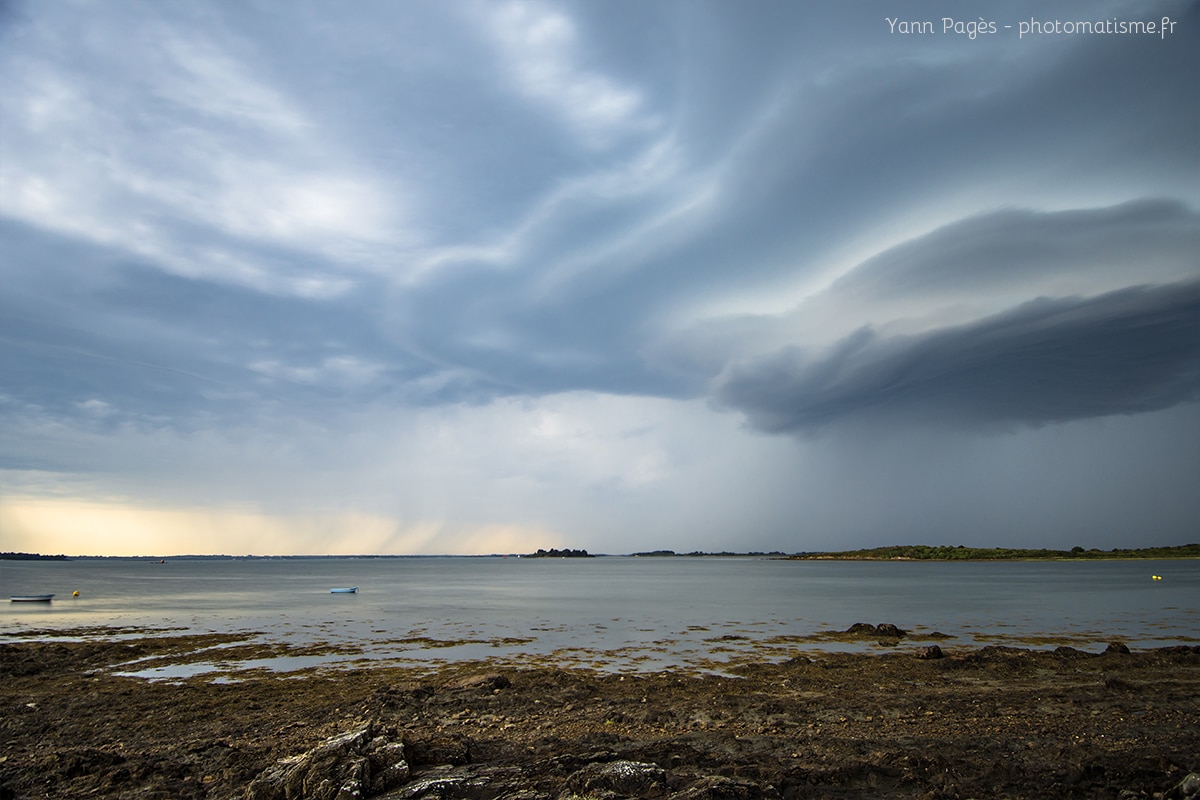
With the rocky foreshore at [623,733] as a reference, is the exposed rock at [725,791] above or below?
above

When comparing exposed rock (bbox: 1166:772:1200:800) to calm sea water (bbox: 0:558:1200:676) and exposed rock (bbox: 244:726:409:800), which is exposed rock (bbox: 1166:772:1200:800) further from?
calm sea water (bbox: 0:558:1200:676)

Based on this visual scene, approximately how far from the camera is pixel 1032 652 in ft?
83.5

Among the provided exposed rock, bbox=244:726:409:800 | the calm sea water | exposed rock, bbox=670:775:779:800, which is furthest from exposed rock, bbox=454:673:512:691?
exposed rock, bbox=670:775:779:800

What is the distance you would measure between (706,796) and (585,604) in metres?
49.8

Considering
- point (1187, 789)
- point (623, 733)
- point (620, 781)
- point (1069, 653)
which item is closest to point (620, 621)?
point (1069, 653)

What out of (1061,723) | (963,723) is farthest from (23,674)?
(1061,723)

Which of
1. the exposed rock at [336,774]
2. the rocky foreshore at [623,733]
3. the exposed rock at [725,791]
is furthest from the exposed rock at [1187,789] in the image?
the exposed rock at [336,774]

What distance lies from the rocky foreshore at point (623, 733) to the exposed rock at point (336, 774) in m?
0.03

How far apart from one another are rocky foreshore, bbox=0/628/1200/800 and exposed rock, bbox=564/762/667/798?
0.03 meters

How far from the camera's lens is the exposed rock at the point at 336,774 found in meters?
9.95

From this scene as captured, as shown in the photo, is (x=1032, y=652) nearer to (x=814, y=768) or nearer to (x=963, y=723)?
(x=963, y=723)

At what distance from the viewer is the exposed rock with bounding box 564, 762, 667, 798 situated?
32.4 feet

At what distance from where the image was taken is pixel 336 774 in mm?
10148

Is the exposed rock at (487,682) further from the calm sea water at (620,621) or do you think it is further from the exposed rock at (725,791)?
the exposed rock at (725,791)
